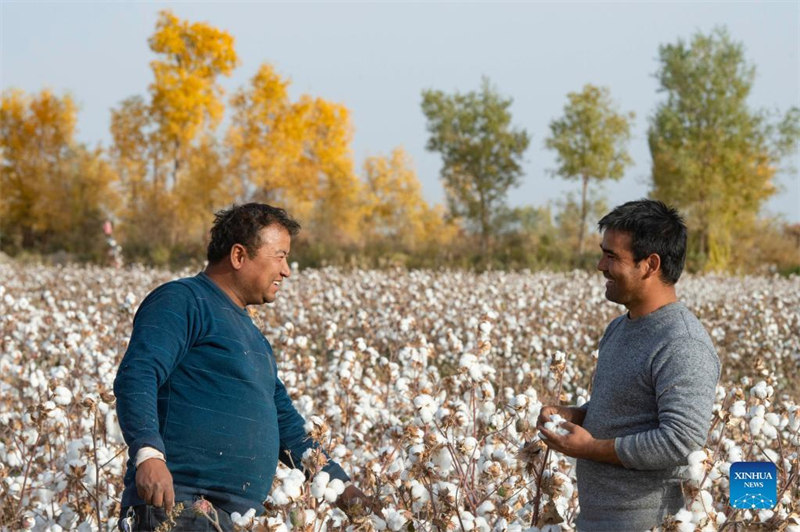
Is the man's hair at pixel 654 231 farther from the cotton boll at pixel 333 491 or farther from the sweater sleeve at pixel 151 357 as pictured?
the sweater sleeve at pixel 151 357

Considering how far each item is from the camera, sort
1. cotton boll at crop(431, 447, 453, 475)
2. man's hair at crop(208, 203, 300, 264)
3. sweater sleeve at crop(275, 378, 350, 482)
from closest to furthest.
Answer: cotton boll at crop(431, 447, 453, 475) → man's hair at crop(208, 203, 300, 264) → sweater sleeve at crop(275, 378, 350, 482)

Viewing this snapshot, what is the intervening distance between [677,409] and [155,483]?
4.60 feet

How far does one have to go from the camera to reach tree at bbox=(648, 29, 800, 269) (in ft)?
115

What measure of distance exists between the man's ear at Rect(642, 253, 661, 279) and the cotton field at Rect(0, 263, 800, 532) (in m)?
0.50

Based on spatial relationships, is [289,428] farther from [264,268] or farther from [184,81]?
[184,81]

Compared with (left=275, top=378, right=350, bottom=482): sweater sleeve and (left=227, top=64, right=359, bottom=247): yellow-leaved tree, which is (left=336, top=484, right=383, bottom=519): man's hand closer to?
(left=275, top=378, right=350, bottom=482): sweater sleeve

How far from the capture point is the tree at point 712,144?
115 feet

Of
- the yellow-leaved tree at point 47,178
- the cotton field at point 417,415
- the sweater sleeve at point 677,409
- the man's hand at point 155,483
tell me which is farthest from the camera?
the yellow-leaved tree at point 47,178

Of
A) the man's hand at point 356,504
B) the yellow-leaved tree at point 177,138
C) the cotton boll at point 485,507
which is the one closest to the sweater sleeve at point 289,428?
the man's hand at point 356,504

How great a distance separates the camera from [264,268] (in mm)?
3258

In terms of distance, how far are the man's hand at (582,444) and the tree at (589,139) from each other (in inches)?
1471

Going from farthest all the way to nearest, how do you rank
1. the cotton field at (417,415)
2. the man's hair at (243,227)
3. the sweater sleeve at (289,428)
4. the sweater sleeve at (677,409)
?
1. the sweater sleeve at (289,428)
2. the man's hair at (243,227)
3. the cotton field at (417,415)
4. the sweater sleeve at (677,409)

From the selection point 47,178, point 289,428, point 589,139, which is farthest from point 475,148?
point 289,428

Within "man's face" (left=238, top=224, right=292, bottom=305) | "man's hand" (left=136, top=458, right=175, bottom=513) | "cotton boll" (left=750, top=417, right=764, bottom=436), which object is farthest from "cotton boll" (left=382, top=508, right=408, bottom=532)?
"cotton boll" (left=750, top=417, right=764, bottom=436)
